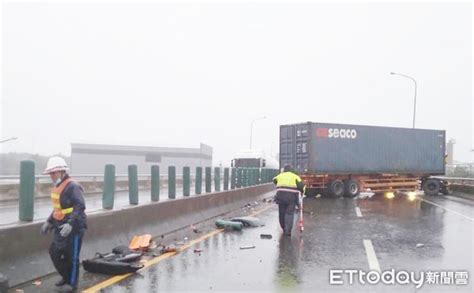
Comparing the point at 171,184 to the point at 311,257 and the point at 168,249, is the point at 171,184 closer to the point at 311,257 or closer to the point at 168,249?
the point at 168,249

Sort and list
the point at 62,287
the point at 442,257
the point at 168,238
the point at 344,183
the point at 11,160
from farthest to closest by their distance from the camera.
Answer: the point at 11,160
the point at 344,183
the point at 168,238
the point at 442,257
the point at 62,287

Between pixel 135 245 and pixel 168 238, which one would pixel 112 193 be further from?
pixel 168 238

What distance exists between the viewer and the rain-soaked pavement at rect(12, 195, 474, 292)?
684 centimetres

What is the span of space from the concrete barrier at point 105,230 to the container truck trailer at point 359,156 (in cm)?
1092

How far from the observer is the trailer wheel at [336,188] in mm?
25812

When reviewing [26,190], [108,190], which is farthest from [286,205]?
[26,190]

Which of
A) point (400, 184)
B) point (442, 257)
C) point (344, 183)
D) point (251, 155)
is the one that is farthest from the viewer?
point (251, 155)

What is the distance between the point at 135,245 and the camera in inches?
359

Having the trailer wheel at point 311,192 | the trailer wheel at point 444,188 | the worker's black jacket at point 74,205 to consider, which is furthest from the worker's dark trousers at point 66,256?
the trailer wheel at point 444,188

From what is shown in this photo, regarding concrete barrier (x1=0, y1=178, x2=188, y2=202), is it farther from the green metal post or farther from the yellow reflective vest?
the yellow reflective vest

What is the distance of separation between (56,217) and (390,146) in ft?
77.1

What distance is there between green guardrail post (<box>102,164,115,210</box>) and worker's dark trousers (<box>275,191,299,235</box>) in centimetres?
404

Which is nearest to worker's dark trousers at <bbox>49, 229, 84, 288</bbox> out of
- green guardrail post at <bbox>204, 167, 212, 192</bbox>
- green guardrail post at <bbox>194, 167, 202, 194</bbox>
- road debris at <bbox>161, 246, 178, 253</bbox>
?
road debris at <bbox>161, 246, 178, 253</bbox>

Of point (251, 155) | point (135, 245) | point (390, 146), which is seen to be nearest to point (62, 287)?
point (135, 245)
